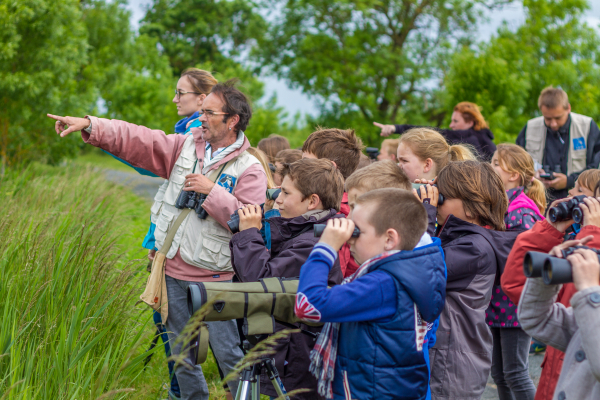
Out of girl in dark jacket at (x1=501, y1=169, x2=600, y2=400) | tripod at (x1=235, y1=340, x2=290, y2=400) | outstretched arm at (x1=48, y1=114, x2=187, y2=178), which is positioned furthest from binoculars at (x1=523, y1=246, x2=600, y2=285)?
outstretched arm at (x1=48, y1=114, x2=187, y2=178)

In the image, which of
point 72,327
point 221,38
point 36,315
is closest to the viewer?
point 72,327

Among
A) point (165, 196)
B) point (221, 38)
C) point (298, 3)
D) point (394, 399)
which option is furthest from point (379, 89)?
point (221, 38)

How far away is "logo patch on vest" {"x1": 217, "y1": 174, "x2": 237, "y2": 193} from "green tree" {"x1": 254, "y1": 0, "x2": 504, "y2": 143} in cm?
1592

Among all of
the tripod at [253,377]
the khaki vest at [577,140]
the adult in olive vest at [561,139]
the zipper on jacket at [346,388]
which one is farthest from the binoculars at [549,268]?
the khaki vest at [577,140]

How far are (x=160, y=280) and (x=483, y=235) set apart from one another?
186cm

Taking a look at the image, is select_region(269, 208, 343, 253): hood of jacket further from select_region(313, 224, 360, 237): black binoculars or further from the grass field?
the grass field

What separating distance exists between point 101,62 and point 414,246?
18733 mm

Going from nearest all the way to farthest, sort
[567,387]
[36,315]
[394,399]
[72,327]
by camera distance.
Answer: [567,387] < [394,399] < [72,327] < [36,315]

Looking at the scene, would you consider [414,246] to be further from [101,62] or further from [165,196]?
[101,62]

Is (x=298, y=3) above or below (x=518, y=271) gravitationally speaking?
above

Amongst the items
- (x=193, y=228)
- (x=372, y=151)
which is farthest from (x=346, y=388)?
(x=372, y=151)

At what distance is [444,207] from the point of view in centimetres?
324

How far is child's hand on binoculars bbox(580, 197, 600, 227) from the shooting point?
7.23 feet

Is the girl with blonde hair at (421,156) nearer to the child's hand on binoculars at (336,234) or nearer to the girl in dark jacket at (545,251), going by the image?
the girl in dark jacket at (545,251)
